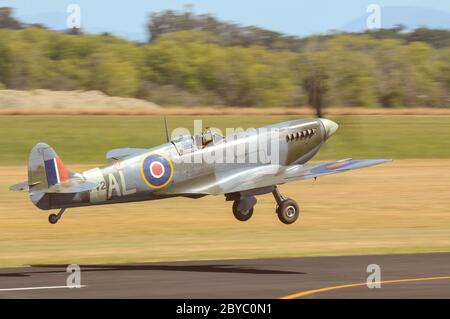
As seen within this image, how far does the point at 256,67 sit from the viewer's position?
9206 cm

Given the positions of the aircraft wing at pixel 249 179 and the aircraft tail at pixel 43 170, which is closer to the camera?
the aircraft tail at pixel 43 170

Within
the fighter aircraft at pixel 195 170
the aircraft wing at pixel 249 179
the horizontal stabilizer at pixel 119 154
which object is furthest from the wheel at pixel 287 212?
the horizontal stabilizer at pixel 119 154

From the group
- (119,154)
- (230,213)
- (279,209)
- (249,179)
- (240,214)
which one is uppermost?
(119,154)

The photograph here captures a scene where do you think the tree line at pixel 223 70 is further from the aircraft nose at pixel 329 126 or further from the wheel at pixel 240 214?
the wheel at pixel 240 214

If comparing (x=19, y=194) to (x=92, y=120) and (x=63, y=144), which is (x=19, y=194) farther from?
(x=92, y=120)

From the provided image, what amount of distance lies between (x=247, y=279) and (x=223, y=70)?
75074mm

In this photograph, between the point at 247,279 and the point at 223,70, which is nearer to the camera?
the point at 247,279

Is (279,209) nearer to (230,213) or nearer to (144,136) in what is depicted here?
(230,213)

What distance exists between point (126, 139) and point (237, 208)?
3355cm

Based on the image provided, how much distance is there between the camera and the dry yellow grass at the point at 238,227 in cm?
2547

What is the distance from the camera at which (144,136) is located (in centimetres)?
6278

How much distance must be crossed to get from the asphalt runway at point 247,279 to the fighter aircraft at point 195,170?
2400mm

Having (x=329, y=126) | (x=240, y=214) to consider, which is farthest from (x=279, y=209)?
(x=329, y=126)

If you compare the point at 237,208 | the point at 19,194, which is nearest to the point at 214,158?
the point at 237,208
